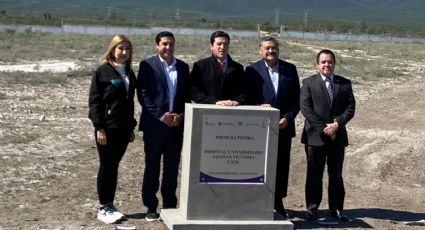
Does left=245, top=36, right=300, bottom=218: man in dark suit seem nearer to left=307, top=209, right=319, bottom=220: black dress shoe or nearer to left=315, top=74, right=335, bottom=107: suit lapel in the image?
left=315, top=74, right=335, bottom=107: suit lapel

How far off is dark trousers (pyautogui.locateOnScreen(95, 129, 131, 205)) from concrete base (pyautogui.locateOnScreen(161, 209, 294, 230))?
631 millimetres

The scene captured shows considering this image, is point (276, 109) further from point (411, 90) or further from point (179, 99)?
point (411, 90)

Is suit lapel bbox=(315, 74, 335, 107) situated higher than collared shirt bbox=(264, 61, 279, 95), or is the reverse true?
collared shirt bbox=(264, 61, 279, 95)

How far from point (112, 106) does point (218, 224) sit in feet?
5.07

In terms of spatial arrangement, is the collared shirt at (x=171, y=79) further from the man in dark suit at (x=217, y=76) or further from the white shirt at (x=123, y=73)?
the white shirt at (x=123, y=73)

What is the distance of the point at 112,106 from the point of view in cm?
753

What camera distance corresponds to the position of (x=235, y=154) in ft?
24.7

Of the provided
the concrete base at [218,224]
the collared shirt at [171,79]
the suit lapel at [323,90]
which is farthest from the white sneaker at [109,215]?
the suit lapel at [323,90]

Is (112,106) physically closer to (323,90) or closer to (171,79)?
(171,79)

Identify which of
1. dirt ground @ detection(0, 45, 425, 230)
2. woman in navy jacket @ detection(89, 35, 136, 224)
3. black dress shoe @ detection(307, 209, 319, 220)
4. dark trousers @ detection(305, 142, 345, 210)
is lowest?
dirt ground @ detection(0, 45, 425, 230)

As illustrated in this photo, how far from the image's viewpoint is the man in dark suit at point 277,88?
791cm

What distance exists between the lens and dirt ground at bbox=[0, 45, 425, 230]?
834 centimetres

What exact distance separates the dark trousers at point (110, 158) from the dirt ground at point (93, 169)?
34 centimetres

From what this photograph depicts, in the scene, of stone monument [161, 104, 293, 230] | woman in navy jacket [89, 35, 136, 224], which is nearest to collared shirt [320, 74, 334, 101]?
stone monument [161, 104, 293, 230]
